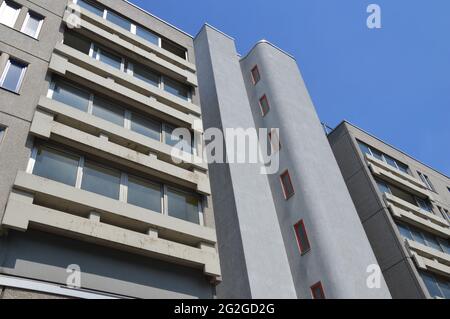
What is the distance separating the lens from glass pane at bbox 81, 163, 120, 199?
12812 mm

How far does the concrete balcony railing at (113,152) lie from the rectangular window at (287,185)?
623 centimetres

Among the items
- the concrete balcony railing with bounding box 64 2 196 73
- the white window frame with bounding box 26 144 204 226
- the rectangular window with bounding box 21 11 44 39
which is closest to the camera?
the white window frame with bounding box 26 144 204 226

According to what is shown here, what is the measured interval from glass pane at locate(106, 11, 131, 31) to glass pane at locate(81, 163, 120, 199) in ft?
29.1

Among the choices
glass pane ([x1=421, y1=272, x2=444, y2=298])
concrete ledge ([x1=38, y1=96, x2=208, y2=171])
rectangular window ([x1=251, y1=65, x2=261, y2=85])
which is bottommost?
glass pane ([x1=421, y1=272, x2=444, y2=298])

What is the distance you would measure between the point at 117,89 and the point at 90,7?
5.67m

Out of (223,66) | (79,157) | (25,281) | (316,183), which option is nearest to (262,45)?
(223,66)

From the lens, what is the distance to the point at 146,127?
16438 millimetres

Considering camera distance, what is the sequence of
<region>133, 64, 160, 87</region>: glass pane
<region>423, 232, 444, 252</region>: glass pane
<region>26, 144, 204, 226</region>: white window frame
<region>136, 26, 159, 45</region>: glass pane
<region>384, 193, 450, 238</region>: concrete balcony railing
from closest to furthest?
<region>26, 144, 204, 226</region>: white window frame
<region>133, 64, 160, 87</region>: glass pane
<region>136, 26, 159, 45</region>: glass pane
<region>384, 193, 450, 238</region>: concrete balcony railing
<region>423, 232, 444, 252</region>: glass pane

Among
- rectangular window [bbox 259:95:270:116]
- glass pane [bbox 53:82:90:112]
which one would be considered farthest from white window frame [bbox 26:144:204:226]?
rectangular window [bbox 259:95:270:116]

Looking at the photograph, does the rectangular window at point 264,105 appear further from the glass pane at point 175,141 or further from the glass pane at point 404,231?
the glass pane at point 404,231

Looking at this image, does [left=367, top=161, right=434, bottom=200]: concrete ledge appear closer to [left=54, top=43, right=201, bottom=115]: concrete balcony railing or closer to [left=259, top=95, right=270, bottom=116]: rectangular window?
[left=259, top=95, right=270, bottom=116]: rectangular window

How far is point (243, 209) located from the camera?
57.2 feet

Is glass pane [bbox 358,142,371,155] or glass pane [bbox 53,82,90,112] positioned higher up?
glass pane [bbox 358,142,371,155]

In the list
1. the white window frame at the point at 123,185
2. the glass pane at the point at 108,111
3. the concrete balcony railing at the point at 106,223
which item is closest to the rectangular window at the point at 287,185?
the white window frame at the point at 123,185
